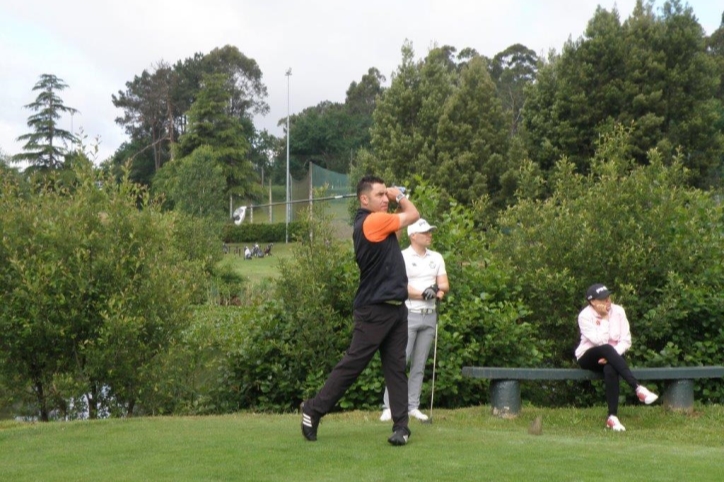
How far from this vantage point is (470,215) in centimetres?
1224

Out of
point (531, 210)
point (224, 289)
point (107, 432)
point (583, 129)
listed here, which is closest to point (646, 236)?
point (531, 210)

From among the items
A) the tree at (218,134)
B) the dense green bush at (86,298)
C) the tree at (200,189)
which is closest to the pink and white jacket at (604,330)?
the dense green bush at (86,298)

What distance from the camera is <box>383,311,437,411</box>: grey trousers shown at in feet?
28.0

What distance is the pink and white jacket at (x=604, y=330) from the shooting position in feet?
29.5

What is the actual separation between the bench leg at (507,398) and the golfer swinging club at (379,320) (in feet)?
7.79

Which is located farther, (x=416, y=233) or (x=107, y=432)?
(x=416, y=233)

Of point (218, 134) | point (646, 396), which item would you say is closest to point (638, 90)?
point (646, 396)

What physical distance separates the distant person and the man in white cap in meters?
1.48

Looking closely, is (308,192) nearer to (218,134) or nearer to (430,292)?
(218,134)

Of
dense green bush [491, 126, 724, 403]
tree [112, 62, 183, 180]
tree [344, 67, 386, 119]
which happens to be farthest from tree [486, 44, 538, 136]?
dense green bush [491, 126, 724, 403]

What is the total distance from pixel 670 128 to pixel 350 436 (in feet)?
102

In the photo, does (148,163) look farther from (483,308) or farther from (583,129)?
(483,308)

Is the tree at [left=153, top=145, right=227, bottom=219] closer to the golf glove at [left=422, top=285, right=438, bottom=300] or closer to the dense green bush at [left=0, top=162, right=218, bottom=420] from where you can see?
the dense green bush at [left=0, top=162, right=218, bottom=420]

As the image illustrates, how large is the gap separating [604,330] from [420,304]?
1.81 m
